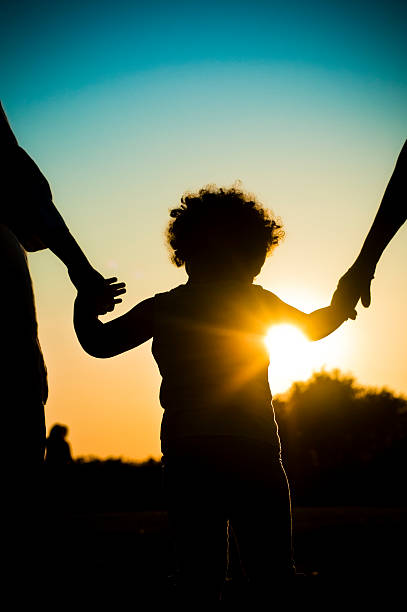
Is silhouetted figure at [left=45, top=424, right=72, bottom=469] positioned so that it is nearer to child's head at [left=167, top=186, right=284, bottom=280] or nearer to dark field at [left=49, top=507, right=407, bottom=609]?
dark field at [left=49, top=507, right=407, bottom=609]

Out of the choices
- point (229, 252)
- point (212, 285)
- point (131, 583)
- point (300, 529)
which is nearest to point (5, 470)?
point (212, 285)

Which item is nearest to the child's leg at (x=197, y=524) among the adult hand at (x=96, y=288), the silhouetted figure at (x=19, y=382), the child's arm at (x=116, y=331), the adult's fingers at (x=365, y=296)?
the silhouetted figure at (x=19, y=382)

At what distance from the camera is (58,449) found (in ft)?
45.0

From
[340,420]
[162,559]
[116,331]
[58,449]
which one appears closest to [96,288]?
[116,331]

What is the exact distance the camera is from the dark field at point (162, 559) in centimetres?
568

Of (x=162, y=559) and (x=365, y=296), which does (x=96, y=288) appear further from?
(x=162, y=559)

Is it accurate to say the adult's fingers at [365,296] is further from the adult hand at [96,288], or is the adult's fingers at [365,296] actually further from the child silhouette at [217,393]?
the adult hand at [96,288]

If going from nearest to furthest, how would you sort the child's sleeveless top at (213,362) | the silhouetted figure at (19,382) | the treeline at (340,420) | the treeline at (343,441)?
1. the silhouetted figure at (19,382)
2. the child's sleeveless top at (213,362)
3. the treeline at (343,441)
4. the treeline at (340,420)

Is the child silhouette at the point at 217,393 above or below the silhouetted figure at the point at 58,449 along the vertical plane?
below

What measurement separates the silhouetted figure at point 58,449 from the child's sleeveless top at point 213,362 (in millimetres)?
11365

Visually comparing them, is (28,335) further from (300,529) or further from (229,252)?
(300,529)

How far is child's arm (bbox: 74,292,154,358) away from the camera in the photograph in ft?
9.89

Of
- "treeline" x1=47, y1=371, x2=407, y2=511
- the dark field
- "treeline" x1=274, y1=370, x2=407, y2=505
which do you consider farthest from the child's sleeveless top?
"treeline" x1=274, y1=370, x2=407, y2=505

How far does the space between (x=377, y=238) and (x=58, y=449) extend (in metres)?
11.4
